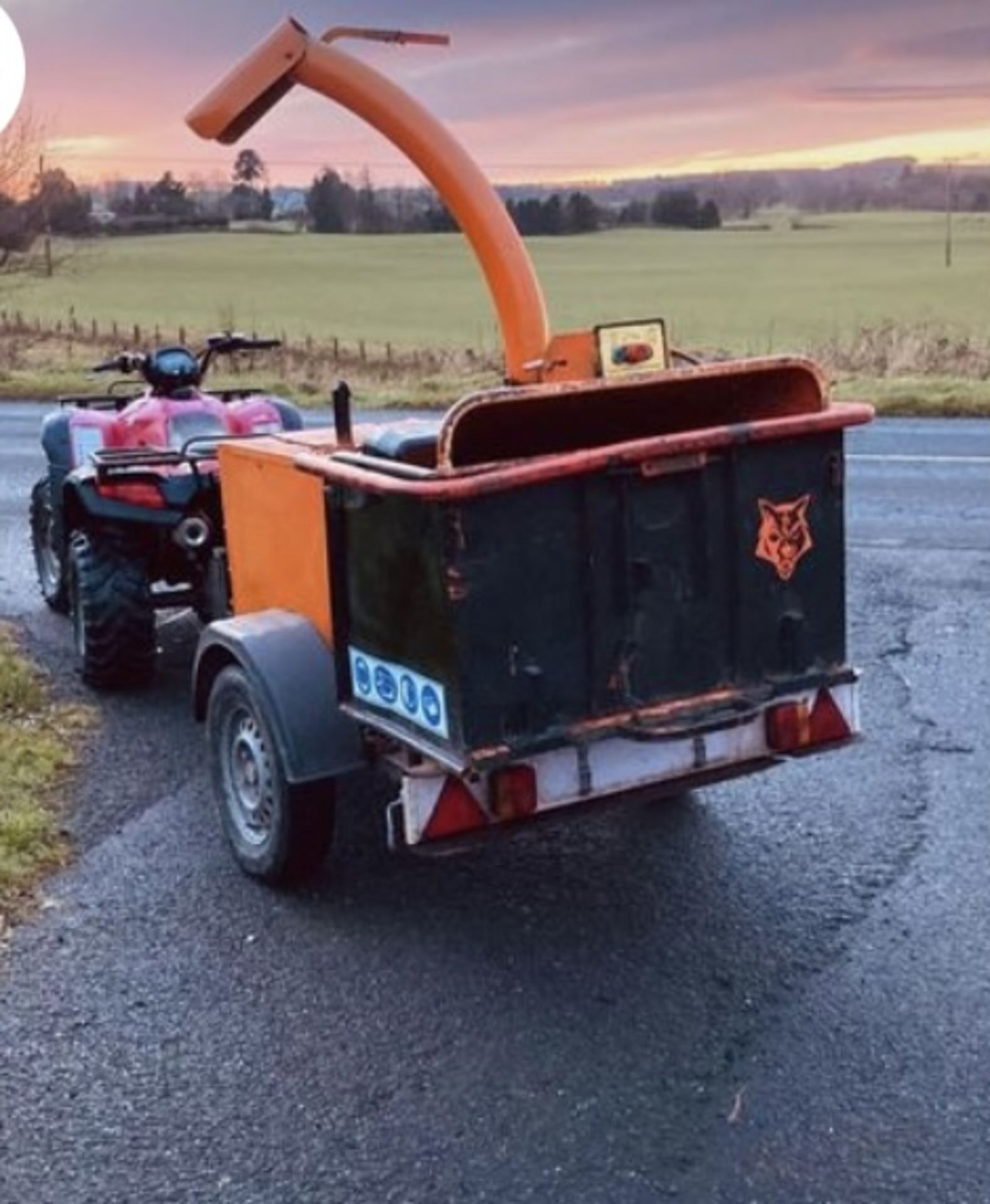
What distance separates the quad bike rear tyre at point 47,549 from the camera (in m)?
8.38

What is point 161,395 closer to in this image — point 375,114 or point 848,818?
point 375,114

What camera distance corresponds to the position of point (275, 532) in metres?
5.03

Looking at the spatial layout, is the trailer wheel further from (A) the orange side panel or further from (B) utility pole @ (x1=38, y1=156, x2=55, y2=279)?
(B) utility pole @ (x1=38, y1=156, x2=55, y2=279)

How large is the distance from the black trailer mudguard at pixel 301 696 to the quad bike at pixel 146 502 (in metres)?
1.36

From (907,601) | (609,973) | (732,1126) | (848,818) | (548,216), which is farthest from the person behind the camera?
(548,216)

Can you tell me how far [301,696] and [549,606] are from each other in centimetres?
91

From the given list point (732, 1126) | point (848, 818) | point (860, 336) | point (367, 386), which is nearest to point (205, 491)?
point (848, 818)

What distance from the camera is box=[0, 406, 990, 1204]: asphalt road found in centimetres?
339

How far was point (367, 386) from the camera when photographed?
797 inches

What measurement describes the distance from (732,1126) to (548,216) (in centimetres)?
4157

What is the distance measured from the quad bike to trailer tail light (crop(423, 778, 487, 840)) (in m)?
2.18

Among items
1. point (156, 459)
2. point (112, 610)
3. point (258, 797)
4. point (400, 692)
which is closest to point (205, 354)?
point (156, 459)

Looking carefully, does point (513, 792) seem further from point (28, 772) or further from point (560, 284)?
point (560, 284)

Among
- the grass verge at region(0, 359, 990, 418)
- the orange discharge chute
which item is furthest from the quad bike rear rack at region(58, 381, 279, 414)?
the grass verge at region(0, 359, 990, 418)
